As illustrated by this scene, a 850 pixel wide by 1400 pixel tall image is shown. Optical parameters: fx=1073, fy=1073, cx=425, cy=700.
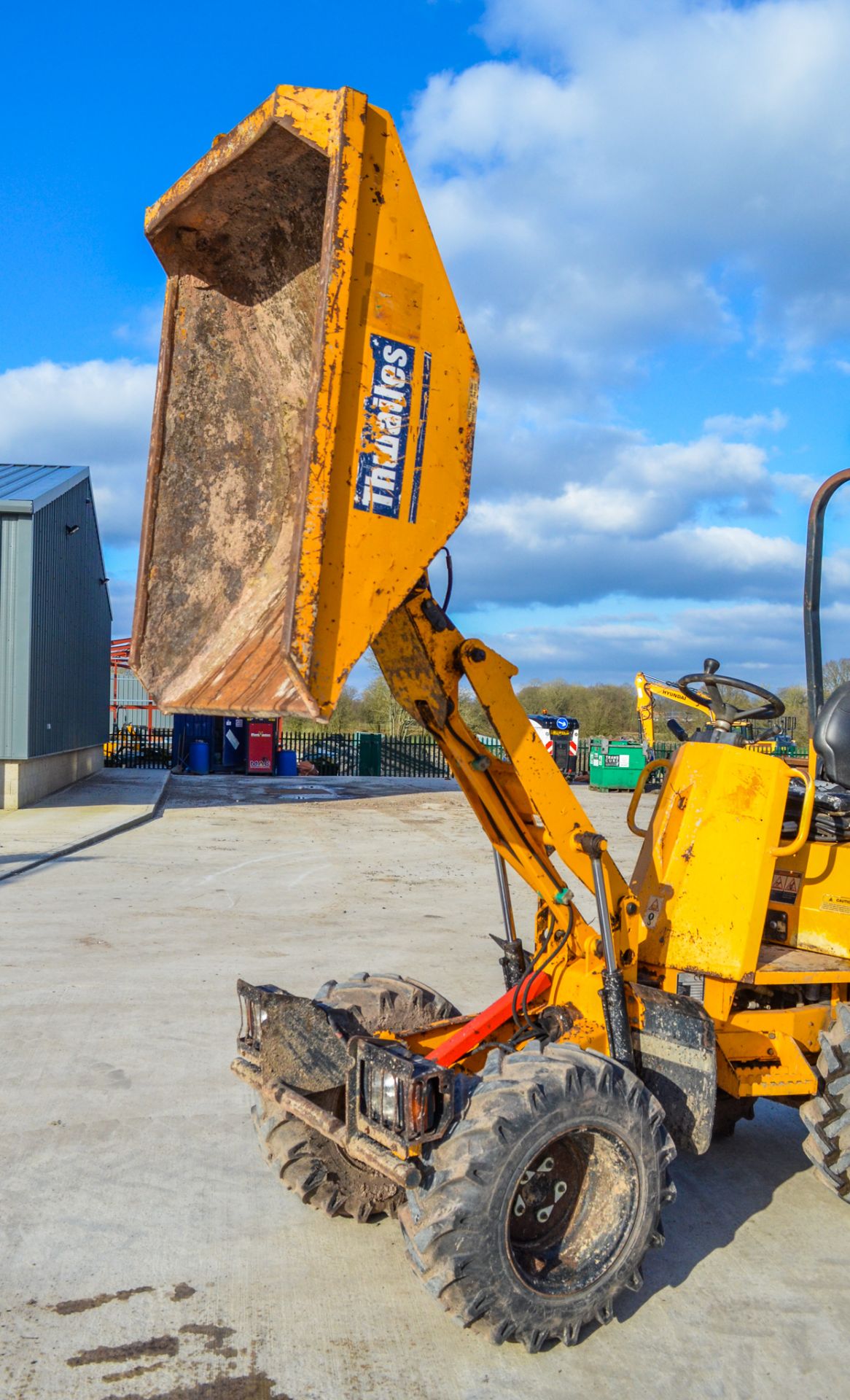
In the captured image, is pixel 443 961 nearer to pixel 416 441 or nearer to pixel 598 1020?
pixel 598 1020

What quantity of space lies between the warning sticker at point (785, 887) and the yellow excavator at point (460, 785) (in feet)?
0.08

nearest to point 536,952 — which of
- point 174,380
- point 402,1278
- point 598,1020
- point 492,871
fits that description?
point 598,1020

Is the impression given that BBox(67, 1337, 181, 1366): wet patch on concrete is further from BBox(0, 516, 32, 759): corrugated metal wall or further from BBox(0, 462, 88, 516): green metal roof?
BBox(0, 462, 88, 516): green metal roof

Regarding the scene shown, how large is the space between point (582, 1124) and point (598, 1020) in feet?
2.23

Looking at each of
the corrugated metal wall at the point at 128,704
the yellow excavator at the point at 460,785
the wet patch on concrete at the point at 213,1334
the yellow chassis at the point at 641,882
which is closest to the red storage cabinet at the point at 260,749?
the corrugated metal wall at the point at 128,704

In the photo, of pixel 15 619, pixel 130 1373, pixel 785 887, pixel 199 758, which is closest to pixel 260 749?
pixel 199 758

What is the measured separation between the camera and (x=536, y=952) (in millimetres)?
4215

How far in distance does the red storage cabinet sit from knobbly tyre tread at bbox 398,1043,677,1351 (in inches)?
1091

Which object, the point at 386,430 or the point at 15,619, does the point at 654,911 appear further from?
the point at 15,619

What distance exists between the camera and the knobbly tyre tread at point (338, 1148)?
13.2ft

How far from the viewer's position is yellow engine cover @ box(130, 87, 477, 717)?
3043 millimetres

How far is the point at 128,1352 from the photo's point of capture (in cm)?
327

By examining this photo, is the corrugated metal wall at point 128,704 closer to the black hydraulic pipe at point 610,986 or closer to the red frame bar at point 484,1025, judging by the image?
the red frame bar at point 484,1025

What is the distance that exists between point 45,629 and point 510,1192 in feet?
61.1
